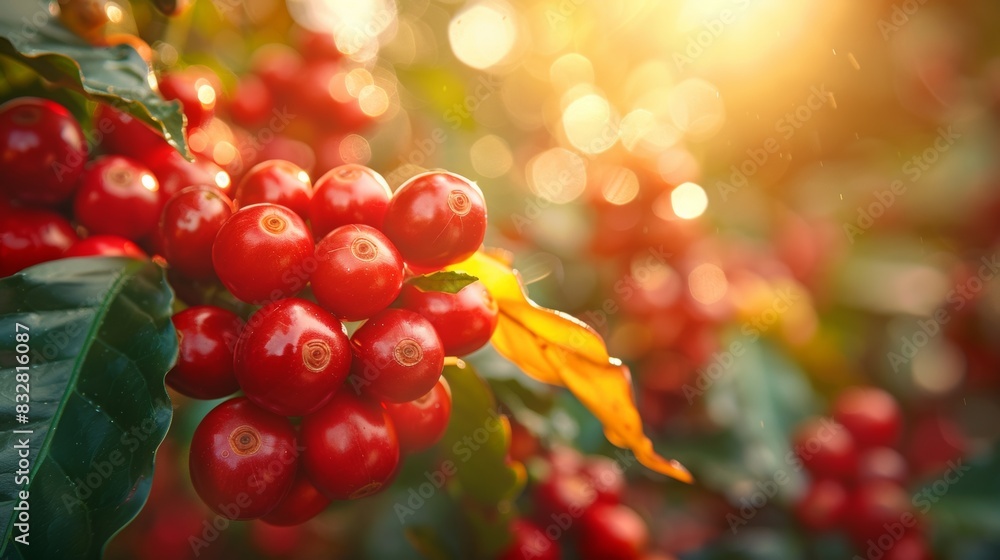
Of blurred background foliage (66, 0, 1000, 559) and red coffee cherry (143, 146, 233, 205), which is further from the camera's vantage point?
blurred background foliage (66, 0, 1000, 559)

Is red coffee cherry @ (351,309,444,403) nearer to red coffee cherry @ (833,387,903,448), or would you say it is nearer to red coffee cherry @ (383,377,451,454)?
red coffee cherry @ (383,377,451,454)

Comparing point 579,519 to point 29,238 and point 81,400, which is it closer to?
point 81,400

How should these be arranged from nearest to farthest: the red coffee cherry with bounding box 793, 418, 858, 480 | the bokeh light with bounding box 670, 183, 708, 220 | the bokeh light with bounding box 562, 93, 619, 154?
the red coffee cherry with bounding box 793, 418, 858, 480
the bokeh light with bounding box 670, 183, 708, 220
the bokeh light with bounding box 562, 93, 619, 154

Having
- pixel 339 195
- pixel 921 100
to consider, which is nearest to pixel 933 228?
pixel 921 100

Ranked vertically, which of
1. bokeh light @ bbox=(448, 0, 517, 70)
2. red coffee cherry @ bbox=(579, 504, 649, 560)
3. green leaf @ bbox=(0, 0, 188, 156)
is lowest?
red coffee cherry @ bbox=(579, 504, 649, 560)

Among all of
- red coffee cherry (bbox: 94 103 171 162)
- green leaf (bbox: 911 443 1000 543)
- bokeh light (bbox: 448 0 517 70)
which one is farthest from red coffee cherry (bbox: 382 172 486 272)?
green leaf (bbox: 911 443 1000 543)

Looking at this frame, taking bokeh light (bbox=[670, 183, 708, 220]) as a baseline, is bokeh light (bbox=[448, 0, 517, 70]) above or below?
above

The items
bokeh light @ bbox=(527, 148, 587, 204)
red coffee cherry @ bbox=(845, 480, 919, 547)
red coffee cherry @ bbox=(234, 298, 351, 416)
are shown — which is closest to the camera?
red coffee cherry @ bbox=(234, 298, 351, 416)
